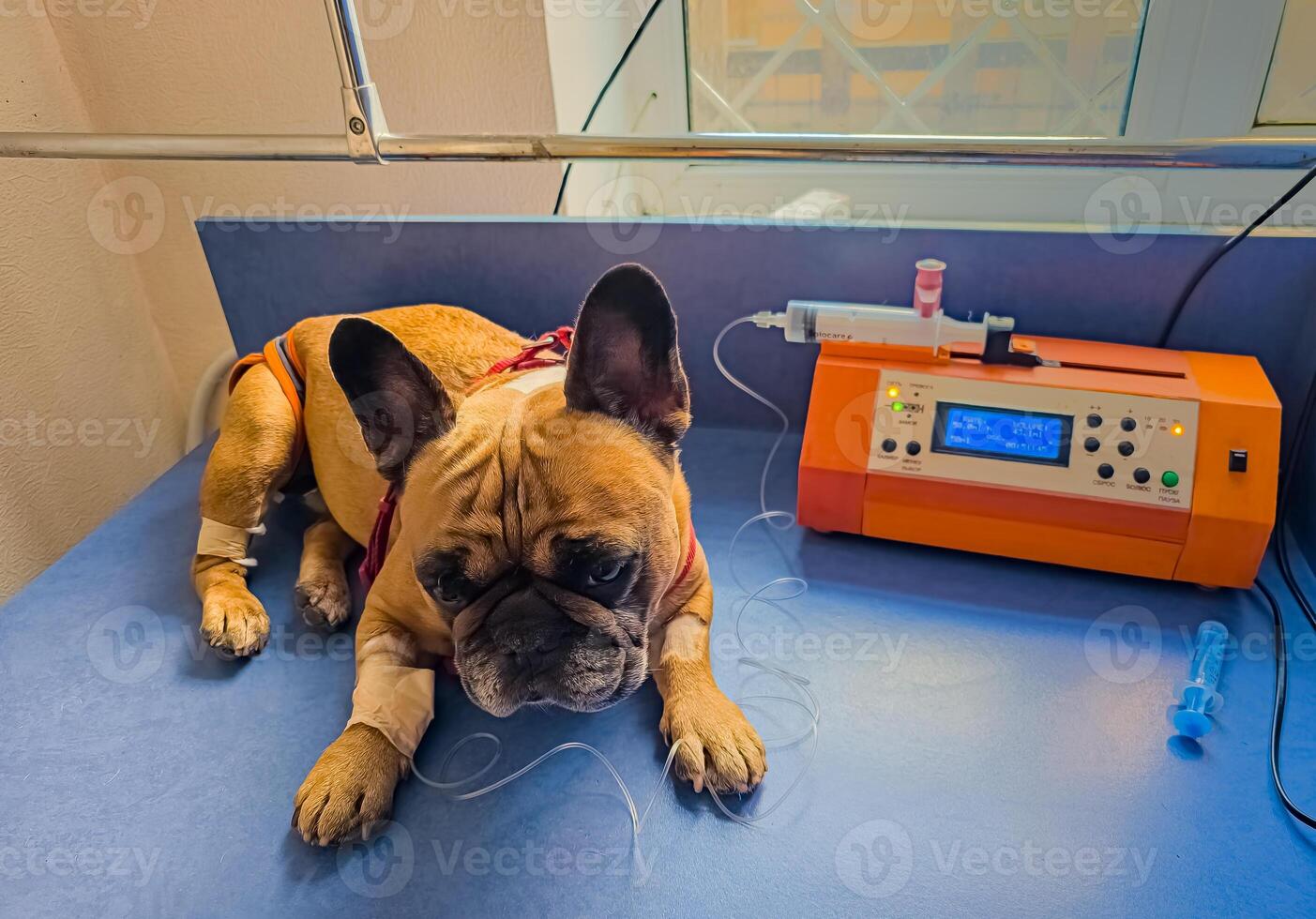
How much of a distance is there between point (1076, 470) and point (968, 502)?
13 centimetres

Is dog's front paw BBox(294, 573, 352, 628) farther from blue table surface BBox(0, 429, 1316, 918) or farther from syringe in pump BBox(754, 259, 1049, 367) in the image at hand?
syringe in pump BBox(754, 259, 1049, 367)

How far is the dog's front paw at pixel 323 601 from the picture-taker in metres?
1.05

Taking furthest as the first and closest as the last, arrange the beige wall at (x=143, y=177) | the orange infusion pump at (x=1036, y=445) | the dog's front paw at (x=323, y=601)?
the beige wall at (x=143, y=177), the dog's front paw at (x=323, y=601), the orange infusion pump at (x=1036, y=445)

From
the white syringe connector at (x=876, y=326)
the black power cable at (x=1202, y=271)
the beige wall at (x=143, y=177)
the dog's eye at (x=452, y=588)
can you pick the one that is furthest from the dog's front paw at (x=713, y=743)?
the beige wall at (x=143, y=177)

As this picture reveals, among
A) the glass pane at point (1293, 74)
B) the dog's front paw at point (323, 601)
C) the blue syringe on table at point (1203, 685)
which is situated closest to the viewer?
the blue syringe on table at point (1203, 685)

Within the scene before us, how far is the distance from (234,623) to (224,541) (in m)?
0.16

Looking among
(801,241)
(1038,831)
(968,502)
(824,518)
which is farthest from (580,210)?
(1038,831)

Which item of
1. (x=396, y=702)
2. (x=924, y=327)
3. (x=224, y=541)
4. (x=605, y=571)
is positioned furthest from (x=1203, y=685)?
(x=224, y=541)

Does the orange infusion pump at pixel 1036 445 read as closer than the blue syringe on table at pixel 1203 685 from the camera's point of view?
No

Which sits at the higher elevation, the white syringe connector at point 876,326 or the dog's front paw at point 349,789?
the white syringe connector at point 876,326

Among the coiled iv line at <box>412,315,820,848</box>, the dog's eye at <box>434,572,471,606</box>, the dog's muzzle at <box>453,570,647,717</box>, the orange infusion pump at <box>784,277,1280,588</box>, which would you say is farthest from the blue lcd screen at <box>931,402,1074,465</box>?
the dog's eye at <box>434,572,471,606</box>

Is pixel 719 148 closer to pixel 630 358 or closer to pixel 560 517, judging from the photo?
pixel 630 358

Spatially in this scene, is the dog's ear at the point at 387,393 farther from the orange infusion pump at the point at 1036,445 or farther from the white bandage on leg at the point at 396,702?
the orange infusion pump at the point at 1036,445

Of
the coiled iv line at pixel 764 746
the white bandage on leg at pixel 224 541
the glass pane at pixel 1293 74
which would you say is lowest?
the coiled iv line at pixel 764 746
